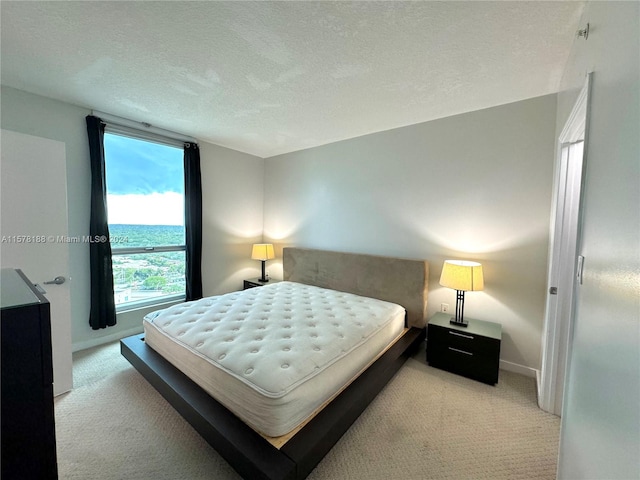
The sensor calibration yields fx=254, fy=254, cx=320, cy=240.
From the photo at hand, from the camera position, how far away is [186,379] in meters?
1.76

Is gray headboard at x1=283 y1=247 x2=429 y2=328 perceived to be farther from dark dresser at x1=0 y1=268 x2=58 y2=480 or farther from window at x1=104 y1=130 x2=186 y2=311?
dark dresser at x1=0 y1=268 x2=58 y2=480

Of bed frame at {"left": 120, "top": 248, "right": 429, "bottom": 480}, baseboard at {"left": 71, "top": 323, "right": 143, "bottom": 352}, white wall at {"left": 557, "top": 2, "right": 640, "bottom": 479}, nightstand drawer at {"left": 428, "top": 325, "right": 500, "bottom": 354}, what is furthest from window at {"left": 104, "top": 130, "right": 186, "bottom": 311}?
white wall at {"left": 557, "top": 2, "right": 640, "bottom": 479}

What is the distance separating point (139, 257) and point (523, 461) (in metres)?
4.12

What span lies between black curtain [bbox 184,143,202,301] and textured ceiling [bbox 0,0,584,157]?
80 cm

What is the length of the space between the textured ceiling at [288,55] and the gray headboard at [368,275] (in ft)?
5.47

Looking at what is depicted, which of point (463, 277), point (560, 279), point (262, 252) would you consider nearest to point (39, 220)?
point (262, 252)

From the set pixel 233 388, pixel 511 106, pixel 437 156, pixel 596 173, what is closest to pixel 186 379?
pixel 233 388

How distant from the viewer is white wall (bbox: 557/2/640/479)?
0.70m

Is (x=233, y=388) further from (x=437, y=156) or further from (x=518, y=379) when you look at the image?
(x=437, y=156)

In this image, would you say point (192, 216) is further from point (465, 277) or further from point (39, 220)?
point (465, 277)

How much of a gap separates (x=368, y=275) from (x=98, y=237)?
3.08m

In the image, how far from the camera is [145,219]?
3.29m

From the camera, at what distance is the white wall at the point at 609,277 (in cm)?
70

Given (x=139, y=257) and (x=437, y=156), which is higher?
(x=437, y=156)
